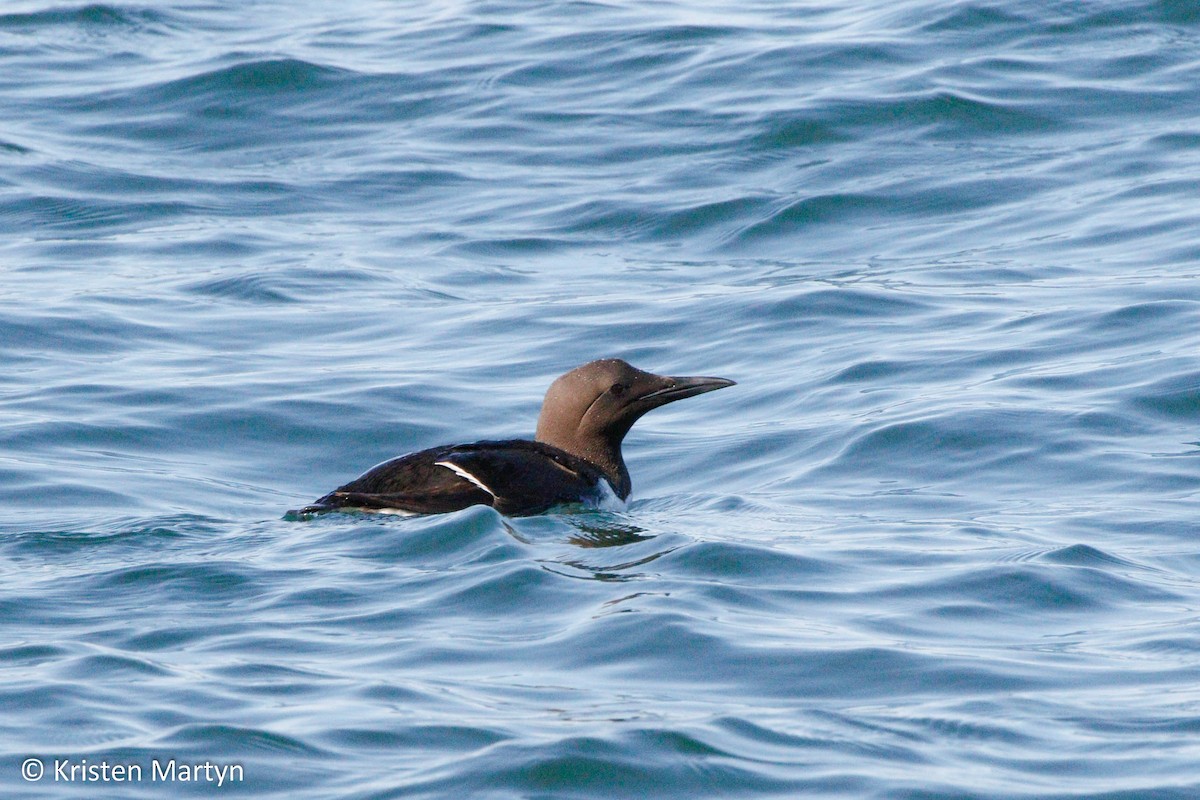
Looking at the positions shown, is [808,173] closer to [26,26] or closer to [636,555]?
[636,555]

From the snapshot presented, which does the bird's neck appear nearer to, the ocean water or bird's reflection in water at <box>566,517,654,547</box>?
the ocean water

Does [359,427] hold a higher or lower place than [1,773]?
lower

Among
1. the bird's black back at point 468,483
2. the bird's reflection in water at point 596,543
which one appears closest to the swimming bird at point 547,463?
the bird's black back at point 468,483

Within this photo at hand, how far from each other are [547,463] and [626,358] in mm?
2666

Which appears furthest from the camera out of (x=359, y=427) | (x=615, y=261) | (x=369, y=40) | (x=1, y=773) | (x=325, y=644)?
(x=369, y=40)

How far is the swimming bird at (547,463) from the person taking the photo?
7.38 metres

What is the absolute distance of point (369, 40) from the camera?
55.2ft

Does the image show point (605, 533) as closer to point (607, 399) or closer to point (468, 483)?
point (468, 483)

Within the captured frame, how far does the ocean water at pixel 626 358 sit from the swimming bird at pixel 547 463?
0.19 metres

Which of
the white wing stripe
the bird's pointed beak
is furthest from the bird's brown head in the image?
the white wing stripe

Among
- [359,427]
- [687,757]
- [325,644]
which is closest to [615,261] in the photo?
[359,427]

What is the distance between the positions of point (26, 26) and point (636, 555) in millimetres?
12291

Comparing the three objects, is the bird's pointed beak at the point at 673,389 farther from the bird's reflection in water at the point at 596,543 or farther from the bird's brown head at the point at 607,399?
the bird's reflection in water at the point at 596,543

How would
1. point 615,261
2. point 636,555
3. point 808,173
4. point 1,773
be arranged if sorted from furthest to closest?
point 808,173 → point 615,261 → point 636,555 → point 1,773
